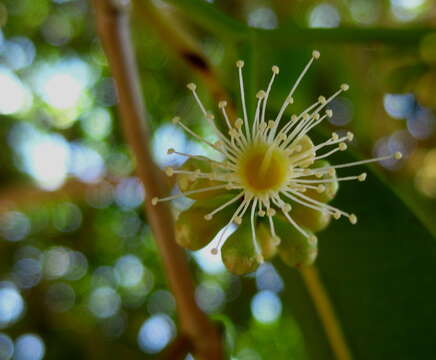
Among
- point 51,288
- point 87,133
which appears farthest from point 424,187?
point 51,288

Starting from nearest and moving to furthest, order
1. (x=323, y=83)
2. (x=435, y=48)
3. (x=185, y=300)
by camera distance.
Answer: (x=185, y=300)
(x=435, y=48)
(x=323, y=83)

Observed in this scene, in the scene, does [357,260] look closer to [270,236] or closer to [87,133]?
[270,236]

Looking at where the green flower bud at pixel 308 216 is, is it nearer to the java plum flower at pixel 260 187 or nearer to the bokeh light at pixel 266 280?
the java plum flower at pixel 260 187

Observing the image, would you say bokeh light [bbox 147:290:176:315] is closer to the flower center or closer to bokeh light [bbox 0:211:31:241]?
bokeh light [bbox 0:211:31:241]

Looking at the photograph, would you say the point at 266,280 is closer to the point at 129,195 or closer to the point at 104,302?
the point at 129,195

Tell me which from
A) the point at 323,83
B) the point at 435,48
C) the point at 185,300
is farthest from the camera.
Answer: the point at 323,83

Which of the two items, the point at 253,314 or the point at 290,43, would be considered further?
the point at 253,314

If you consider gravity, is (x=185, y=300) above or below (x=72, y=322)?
below
